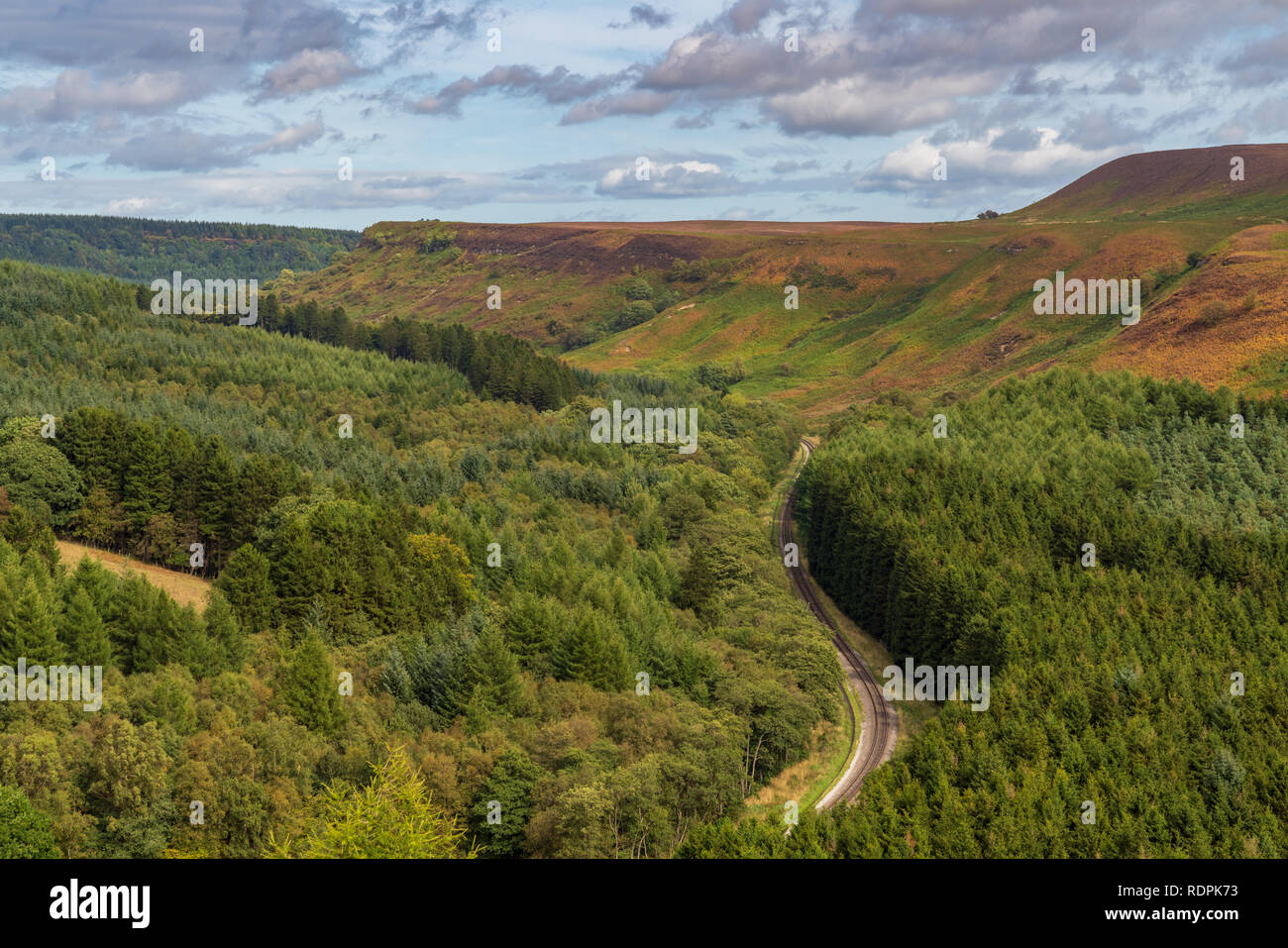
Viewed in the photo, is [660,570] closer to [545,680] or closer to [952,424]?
[545,680]

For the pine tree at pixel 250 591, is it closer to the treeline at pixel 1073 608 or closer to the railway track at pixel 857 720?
the treeline at pixel 1073 608

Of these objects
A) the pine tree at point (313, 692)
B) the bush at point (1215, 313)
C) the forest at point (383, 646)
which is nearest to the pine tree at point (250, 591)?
the forest at point (383, 646)

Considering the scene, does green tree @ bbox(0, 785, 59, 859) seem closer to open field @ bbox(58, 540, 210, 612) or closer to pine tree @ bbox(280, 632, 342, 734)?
pine tree @ bbox(280, 632, 342, 734)

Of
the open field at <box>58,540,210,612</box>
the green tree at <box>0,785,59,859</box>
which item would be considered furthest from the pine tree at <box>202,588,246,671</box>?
the green tree at <box>0,785,59,859</box>

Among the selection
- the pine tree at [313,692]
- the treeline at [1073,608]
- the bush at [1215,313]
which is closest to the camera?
the treeline at [1073,608]

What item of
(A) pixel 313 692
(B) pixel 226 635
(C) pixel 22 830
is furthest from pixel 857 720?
(C) pixel 22 830
